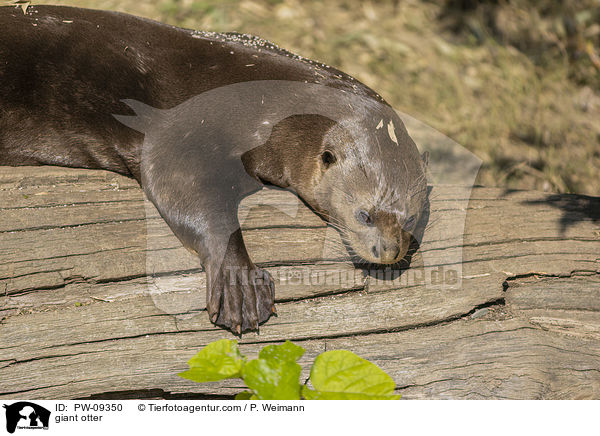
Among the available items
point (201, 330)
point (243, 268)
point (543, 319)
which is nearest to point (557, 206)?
point (543, 319)

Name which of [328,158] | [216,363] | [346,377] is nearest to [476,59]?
[328,158]

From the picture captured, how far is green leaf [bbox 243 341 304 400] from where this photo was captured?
1728 mm

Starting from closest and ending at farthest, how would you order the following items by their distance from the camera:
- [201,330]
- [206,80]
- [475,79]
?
[201,330], [206,80], [475,79]

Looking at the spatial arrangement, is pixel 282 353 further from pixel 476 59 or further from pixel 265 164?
pixel 476 59

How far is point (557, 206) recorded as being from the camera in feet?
8.97

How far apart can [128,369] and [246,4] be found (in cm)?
391

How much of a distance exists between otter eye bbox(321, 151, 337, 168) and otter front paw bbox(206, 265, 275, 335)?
1.70 ft

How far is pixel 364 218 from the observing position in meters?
2.20

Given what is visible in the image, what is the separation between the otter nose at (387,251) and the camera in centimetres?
212

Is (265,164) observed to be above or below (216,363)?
above

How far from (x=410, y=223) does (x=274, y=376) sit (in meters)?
0.81

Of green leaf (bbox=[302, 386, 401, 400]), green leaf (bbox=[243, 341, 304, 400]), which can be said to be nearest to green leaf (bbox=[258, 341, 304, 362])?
green leaf (bbox=[243, 341, 304, 400])
